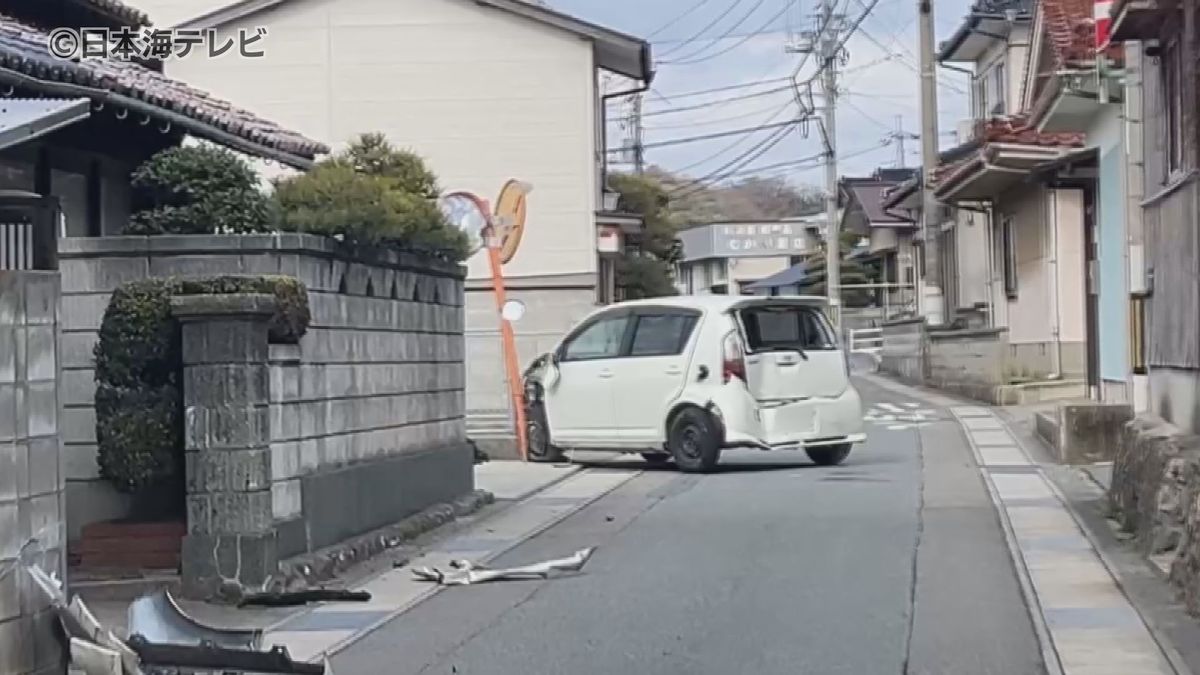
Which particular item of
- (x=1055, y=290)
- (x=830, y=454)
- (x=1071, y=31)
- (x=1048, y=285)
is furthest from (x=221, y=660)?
(x=1048, y=285)

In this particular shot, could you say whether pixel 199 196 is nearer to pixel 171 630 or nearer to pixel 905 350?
pixel 171 630

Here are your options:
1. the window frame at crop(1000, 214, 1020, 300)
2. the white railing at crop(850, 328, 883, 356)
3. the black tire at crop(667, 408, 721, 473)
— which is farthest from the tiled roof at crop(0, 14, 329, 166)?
the white railing at crop(850, 328, 883, 356)

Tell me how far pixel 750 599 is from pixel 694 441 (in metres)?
8.45

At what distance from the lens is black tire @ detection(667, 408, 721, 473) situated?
60.3 feet

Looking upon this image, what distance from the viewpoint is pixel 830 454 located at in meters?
19.2

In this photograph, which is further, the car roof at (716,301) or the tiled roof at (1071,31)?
the tiled roof at (1071,31)

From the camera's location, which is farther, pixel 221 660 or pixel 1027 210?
pixel 1027 210

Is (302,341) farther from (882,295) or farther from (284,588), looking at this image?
(882,295)

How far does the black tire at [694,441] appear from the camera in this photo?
1839 centimetres

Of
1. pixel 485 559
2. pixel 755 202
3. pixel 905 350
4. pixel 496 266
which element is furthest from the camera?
pixel 755 202

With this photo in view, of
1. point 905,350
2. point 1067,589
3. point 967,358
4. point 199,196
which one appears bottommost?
point 1067,589

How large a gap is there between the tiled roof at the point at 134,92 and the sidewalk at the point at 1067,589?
7.38 metres

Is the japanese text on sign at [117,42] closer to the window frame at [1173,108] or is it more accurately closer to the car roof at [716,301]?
the car roof at [716,301]

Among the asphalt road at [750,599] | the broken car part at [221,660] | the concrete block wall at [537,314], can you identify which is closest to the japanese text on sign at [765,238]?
the concrete block wall at [537,314]
